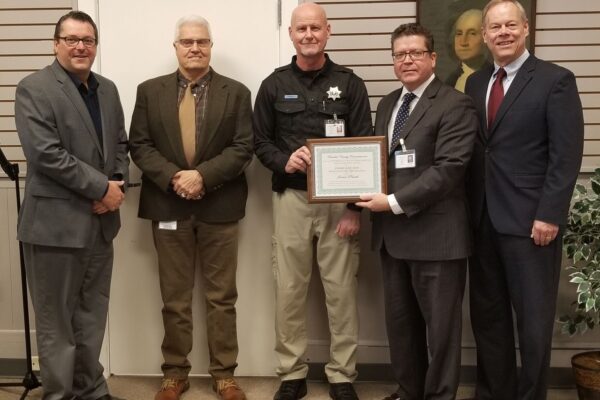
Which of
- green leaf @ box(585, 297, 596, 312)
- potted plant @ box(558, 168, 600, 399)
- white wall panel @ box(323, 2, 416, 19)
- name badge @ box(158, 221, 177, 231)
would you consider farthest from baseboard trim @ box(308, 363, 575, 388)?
white wall panel @ box(323, 2, 416, 19)

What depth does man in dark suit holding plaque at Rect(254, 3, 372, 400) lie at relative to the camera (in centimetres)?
312

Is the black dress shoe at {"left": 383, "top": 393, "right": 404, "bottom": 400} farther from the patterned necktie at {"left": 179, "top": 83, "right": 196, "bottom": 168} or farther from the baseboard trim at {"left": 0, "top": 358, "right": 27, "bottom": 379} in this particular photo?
the baseboard trim at {"left": 0, "top": 358, "right": 27, "bottom": 379}

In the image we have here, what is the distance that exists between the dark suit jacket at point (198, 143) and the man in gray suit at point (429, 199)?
0.72m

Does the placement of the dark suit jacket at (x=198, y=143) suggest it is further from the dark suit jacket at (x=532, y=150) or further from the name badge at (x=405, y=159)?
the dark suit jacket at (x=532, y=150)

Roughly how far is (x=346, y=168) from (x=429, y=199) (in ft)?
1.35

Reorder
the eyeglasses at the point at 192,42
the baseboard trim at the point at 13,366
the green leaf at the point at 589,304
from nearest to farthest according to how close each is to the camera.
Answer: the green leaf at the point at 589,304 → the eyeglasses at the point at 192,42 → the baseboard trim at the point at 13,366

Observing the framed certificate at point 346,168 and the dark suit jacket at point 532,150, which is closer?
the dark suit jacket at point 532,150

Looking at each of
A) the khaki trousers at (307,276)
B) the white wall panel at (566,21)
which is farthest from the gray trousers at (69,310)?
the white wall panel at (566,21)

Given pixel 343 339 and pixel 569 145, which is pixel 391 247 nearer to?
pixel 343 339

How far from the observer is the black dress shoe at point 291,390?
3270 millimetres

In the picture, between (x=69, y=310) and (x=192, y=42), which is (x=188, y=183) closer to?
(x=192, y=42)

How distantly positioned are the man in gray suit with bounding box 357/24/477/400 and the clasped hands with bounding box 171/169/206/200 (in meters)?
0.80

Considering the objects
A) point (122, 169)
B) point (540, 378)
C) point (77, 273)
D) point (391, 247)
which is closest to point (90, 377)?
point (77, 273)

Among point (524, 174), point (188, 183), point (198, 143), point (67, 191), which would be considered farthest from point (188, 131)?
point (524, 174)
